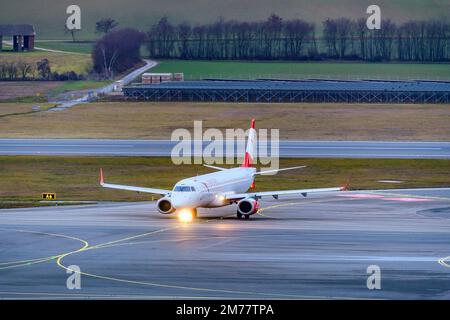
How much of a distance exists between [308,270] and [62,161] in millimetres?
67341

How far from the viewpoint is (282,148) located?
13025 cm

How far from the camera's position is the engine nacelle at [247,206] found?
71562mm

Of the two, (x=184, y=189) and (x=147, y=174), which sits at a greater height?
(x=184, y=189)

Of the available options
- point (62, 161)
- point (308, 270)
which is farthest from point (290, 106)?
point (308, 270)

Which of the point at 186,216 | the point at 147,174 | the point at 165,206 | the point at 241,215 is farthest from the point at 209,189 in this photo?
the point at 147,174

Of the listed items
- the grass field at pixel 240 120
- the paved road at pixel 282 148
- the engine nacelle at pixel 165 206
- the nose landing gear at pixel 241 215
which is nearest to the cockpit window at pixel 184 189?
the engine nacelle at pixel 165 206

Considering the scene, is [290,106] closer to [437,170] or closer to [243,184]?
[437,170]

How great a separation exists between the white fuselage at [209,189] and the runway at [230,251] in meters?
1.33

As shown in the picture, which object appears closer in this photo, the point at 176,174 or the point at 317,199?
the point at 317,199

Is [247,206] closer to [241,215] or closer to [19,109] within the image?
[241,215]

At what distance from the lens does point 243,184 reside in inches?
3071

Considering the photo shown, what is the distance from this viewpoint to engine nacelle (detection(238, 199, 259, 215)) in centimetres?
7156

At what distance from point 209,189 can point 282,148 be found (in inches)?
2368

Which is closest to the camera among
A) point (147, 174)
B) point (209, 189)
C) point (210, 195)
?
point (209, 189)
